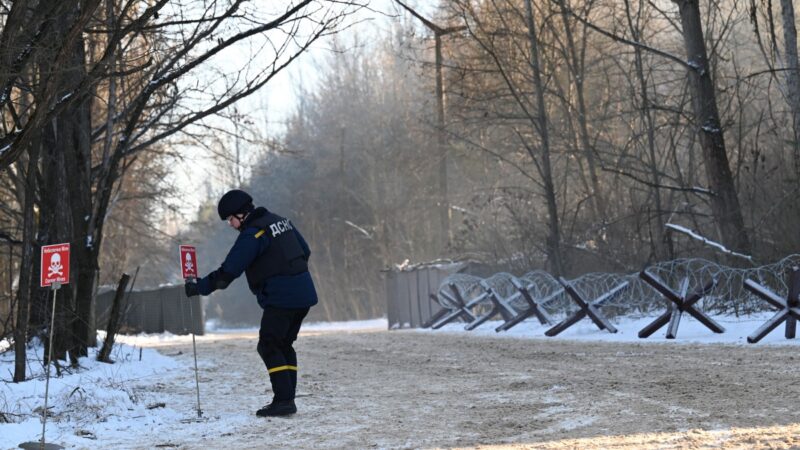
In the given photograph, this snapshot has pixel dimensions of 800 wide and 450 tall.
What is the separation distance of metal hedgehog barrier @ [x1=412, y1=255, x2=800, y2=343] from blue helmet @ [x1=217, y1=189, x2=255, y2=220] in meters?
7.53

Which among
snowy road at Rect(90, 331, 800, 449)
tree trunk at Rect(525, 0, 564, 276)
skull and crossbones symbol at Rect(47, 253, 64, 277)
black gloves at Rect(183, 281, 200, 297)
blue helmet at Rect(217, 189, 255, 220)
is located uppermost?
tree trunk at Rect(525, 0, 564, 276)

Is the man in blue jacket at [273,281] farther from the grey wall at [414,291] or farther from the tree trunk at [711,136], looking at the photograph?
the grey wall at [414,291]

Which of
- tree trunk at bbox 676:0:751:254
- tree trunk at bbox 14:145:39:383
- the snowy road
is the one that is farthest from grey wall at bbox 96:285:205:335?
tree trunk at bbox 14:145:39:383

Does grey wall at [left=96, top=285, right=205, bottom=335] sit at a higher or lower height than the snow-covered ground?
higher

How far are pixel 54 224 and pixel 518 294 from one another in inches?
461

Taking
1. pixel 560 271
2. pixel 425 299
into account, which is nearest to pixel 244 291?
pixel 425 299

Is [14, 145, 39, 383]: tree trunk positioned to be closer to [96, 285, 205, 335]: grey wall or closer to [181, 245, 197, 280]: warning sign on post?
[181, 245, 197, 280]: warning sign on post

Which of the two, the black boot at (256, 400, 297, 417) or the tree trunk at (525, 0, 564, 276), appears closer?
the black boot at (256, 400, 297, 417)

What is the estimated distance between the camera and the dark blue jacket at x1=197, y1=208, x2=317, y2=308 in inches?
380

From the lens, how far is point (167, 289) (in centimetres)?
3878

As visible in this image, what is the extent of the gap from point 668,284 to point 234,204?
467 inches

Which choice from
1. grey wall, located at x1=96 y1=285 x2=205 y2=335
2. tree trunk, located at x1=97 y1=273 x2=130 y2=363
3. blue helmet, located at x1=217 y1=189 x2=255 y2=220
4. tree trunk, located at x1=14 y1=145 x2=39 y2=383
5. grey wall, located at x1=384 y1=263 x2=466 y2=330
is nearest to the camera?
blue helmet, located at x1=217 y1=189 x2=255 y2=220

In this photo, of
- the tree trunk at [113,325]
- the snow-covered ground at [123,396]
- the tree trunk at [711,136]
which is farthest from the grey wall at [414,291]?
the tree trunk at [113,325]

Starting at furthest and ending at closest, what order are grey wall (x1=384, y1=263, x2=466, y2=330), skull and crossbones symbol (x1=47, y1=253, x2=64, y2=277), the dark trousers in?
grey wall (x1=384, y1=263, x2=466, y2=330), the dark trousers, skull and crossbones symbol (x1=47, y1=253, x2=64, y2=277)
